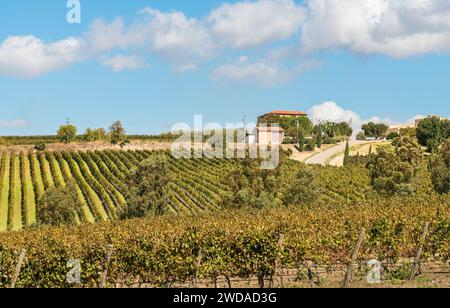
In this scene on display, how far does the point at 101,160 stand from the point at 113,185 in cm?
1600

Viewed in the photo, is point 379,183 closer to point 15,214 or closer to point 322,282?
point 322,282

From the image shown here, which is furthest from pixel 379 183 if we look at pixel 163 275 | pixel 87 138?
pixel 87 138

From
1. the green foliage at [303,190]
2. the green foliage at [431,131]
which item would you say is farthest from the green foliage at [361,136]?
the green foliage at [303,190]

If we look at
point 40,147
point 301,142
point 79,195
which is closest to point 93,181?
point 79,195

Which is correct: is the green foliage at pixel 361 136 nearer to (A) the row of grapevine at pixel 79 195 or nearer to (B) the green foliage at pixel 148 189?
(A) the row of grapevine at pixel 79 195

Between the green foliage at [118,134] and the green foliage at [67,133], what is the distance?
22.8 feet

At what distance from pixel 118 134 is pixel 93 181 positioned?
30.2 m

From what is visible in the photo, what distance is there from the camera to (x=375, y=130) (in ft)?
503

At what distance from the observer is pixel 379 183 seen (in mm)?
47500

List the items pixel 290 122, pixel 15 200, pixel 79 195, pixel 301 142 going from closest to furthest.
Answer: pixel 15 200 < pixel 79 195 < pixel 301 142 < pixel 290 122

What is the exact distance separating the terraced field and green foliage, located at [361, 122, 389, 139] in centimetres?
8196

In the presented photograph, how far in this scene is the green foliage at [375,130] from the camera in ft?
502

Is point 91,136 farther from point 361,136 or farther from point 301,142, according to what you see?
point 361,136

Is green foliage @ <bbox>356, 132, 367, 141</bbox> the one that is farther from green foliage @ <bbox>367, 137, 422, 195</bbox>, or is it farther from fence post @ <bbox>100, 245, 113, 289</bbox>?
fence post @ <bbox>100, 245, 113, 289</bbox>
